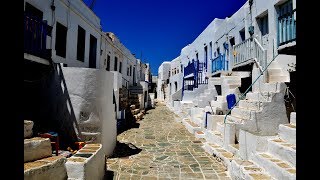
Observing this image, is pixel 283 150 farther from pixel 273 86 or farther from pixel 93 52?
pixel 93 52

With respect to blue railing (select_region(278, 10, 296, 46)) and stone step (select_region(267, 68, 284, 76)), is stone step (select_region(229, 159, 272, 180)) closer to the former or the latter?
blue railing (select_region(278, 10, 296, 46))


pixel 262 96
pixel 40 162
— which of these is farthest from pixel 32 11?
pixel 262 96

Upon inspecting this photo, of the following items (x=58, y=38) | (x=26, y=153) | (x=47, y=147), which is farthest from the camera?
(x=58, y=38)

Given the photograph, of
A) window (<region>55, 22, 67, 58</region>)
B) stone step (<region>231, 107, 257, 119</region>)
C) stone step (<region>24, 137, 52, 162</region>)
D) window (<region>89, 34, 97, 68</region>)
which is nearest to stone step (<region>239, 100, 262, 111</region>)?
stone step (<region>231, 107, 257, 119</region>)

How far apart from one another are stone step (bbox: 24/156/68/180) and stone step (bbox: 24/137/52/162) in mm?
108

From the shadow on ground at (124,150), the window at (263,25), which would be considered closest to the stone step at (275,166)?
the shadow on ground at (124,150)

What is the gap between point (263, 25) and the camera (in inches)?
443

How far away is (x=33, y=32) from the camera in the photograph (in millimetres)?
6566

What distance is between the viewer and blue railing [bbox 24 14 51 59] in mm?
6207

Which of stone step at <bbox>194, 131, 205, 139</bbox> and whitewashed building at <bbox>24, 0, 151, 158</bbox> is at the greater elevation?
whitewashed building at <bbox>24, 0, 151, 158</bbox>

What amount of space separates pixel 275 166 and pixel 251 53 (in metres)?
6.63
